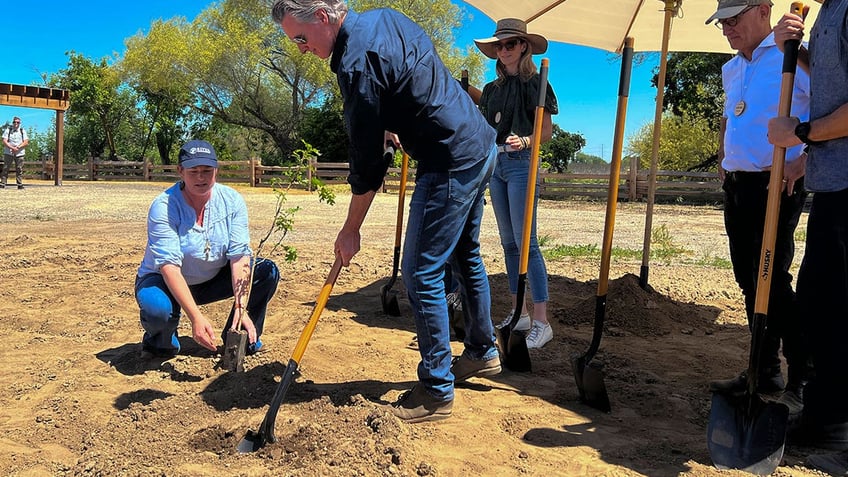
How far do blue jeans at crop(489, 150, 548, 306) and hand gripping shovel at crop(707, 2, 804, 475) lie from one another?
1.55 m

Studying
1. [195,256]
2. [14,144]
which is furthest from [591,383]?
[14,144]

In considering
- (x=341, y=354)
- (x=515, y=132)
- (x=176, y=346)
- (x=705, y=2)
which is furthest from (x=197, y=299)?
(x=705, y=2)

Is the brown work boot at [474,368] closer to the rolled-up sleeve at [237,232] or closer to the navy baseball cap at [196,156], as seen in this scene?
the rolled-up sleeve at [237,232]

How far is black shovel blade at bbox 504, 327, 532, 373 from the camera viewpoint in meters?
3.71

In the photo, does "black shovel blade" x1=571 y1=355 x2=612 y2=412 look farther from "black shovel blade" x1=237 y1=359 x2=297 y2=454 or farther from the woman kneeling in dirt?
the woman kneeling in dirt

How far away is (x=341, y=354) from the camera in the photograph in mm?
3965

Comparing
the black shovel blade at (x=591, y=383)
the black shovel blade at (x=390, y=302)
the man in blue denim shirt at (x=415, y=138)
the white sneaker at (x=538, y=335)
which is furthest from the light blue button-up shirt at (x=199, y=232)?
the black shovel blade at (x=591, y=383)

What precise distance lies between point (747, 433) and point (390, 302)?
2.91m

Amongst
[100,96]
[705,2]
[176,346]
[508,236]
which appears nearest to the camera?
[176,346]

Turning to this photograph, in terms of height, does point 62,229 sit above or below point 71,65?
below

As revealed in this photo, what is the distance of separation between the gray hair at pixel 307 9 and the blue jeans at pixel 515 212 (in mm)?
1765

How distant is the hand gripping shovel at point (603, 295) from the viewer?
3.16 meters

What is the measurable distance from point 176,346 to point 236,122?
106 ft

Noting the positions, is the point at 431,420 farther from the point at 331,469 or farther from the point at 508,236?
the point at 508,236
